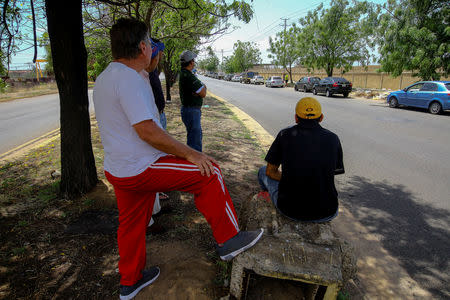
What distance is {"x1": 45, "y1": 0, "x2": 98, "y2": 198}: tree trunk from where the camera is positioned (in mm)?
3199

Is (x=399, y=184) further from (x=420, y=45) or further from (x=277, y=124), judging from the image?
(x=420, y=45)

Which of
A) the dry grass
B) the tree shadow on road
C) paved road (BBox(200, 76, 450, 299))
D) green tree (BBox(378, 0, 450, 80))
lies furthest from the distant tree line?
the dry grass

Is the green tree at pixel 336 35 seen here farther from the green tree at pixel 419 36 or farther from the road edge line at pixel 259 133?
the road edge line at pixel 259 133

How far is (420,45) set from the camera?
15.8m

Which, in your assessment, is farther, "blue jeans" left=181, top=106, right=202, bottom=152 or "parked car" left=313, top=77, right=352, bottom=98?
"parked car" left=313, top=77, right=352, bottom=98

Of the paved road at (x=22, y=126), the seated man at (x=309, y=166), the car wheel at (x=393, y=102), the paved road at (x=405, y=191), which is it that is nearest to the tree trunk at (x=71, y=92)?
the seated man at (x=309, y=166)

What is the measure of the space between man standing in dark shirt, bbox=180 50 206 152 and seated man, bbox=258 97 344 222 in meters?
2.14

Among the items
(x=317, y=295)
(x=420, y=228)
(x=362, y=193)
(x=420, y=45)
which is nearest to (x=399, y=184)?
(x=362, y=193)

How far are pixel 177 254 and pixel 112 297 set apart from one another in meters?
0.63

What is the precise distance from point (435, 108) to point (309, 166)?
13.1 m

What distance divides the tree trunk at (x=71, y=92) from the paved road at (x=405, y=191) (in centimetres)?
367

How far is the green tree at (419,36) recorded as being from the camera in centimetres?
1513

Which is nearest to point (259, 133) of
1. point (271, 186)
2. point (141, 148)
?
point (271, 186)

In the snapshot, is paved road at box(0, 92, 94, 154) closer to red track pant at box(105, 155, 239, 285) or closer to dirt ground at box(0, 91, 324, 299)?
dirt ground at box(0, 91, 324, 299)
